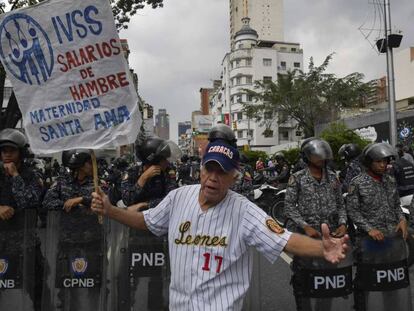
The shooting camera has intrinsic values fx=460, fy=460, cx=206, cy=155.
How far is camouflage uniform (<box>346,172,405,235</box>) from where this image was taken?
13.7 feet

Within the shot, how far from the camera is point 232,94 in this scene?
69.2m

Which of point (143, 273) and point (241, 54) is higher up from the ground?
point (241, 54)

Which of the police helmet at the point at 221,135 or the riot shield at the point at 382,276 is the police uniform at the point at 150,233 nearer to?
the police helmet at the point at 221,135

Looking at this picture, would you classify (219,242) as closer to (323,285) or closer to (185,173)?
(323,285)

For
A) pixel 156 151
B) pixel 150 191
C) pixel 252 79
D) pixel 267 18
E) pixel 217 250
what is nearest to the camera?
pixel 217 250

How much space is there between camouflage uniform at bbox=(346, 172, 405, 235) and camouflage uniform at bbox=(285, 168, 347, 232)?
0.13m

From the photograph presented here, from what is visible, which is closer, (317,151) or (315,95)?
(317,151)

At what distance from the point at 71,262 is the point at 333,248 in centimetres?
273

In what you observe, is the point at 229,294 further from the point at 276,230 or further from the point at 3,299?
the point at 3,299

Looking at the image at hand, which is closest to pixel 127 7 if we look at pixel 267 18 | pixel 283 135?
pixel 283 135

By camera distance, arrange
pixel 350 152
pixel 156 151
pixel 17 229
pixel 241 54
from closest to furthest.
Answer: pixel 17 229 < pixel 156 151 < pixel 350 152 < pixel 241 54

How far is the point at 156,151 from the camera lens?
4551 mm

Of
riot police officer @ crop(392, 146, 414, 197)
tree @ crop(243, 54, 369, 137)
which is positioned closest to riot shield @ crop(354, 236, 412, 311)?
riot police officer @ crop(392, 146, 414, 197)

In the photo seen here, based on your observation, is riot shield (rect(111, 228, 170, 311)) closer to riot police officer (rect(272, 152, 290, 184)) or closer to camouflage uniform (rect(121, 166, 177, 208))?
camouflage uniform (rect(121, 166, 177, 208))
